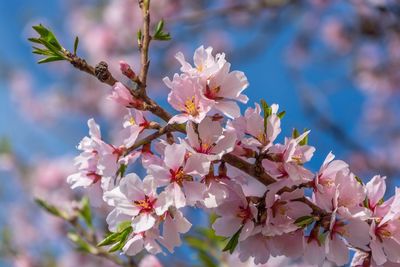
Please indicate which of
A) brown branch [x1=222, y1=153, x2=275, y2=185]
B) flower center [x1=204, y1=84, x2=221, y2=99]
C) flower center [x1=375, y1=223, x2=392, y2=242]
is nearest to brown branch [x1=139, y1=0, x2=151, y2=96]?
flower center [x1=204, y1=84, x2=221, y2=99]

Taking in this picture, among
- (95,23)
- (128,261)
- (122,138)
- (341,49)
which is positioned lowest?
(341,49)

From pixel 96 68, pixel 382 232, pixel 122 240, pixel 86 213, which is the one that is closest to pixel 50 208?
pixel 86 213

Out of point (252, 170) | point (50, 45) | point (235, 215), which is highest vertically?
point (50, 45)

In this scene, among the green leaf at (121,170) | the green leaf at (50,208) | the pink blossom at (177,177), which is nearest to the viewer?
the pink blossom at (177,177)

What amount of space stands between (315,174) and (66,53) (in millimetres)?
601

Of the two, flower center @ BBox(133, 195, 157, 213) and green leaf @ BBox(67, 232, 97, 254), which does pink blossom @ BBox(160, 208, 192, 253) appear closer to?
flower center @ BBox(133, 195, 157, 213)

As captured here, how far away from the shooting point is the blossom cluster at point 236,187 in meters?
1.03

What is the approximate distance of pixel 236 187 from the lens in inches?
42.5

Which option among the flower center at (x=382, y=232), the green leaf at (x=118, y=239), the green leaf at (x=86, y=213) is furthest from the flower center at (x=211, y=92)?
the green leaf at (x=86, y=213)

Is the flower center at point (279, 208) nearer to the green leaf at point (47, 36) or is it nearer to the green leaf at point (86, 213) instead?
the green leaf at point (47, 36)

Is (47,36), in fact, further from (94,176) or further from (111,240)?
(111,240)

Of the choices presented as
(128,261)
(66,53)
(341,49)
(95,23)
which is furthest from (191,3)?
(66,53)

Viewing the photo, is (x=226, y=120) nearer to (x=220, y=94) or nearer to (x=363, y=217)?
(x=220, y=94)

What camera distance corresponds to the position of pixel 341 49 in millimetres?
6906
